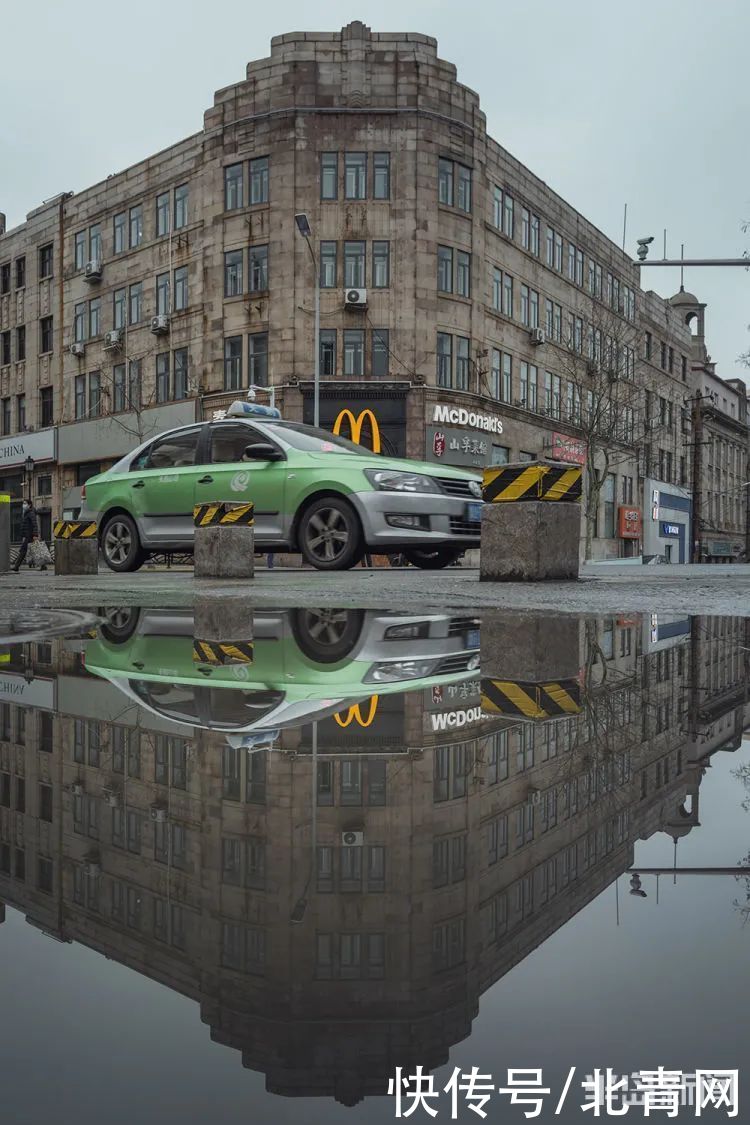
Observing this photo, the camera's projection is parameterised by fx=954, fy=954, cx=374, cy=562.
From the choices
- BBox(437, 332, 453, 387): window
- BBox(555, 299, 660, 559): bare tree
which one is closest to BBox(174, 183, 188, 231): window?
BBox(437, 332, 453, 387): window

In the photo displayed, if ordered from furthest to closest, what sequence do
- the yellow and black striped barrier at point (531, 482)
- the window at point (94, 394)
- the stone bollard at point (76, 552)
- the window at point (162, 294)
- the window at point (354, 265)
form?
the window at point (94, 394), the window at point (162, 294), the window at point (354, 265), the stone bollard at point (76, 552), the yellow and black striped barrier at point (531, 482)

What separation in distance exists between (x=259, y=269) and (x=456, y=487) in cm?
2470

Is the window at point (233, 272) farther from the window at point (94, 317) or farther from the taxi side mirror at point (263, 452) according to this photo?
the taxi side mirror at point (263, 452)

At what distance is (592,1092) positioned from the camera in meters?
0.81

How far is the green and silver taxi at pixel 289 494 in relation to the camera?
10.3 meters

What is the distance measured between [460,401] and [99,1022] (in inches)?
1323

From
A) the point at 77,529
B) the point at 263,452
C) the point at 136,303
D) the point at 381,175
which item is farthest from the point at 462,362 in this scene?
the point at 263,452

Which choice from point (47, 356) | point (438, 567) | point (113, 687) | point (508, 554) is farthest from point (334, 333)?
point (113, 687)

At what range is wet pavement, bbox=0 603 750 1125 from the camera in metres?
0.83

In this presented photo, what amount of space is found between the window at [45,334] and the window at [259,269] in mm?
14529

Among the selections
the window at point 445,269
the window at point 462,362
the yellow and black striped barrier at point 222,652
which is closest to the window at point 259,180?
the window at point 445,269

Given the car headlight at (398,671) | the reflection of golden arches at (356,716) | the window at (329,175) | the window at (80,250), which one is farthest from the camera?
the window at (80,250)

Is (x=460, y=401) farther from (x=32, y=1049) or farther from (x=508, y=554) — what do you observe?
(x=32, y=1049)

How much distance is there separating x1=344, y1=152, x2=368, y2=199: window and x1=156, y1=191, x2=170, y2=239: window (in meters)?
8.06
